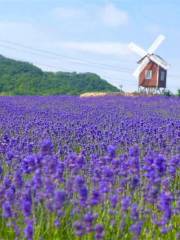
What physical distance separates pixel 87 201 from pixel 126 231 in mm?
567

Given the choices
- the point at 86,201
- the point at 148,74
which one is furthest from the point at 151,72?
the point at 86,201

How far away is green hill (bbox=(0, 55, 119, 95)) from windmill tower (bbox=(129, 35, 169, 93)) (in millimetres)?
3693

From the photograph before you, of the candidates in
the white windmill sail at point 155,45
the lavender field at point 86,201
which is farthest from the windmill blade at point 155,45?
the lavender field at point 86,201

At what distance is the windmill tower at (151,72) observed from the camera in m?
31.0

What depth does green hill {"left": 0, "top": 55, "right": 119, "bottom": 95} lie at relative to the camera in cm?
3322

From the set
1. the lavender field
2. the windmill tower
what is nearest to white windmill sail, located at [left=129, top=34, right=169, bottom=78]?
the windmill tower

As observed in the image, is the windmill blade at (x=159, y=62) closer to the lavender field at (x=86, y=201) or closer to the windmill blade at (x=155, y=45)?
the windmill blade at (x=155, y=45)

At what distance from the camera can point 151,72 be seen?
31.1m

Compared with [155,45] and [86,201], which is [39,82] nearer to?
[155,45]

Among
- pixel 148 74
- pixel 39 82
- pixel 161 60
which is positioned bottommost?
pixel 39 82

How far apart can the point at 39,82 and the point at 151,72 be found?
25.5 ft

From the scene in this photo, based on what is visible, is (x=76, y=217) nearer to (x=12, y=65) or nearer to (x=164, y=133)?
(x=164, y=133)

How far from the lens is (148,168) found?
2783 millimetres

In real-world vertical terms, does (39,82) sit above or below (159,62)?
below
